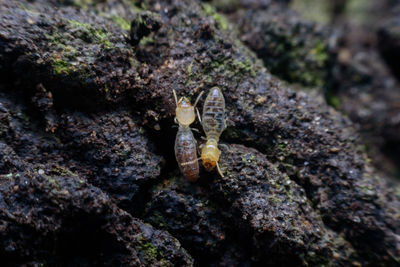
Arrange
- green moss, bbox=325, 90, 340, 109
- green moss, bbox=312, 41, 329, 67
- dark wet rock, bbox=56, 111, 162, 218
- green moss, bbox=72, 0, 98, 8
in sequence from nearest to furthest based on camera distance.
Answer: dark wet rock, bbox=56, 111, 162, 218
green moss, bbox=72, 0, 98, 8
green moss, bbox=312, 41, 329, 67
green moss, bbox=325, 90, 340, 109

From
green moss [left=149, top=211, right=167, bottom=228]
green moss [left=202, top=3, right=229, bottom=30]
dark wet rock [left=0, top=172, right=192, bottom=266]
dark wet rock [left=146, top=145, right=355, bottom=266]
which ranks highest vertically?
green moss [left=202, top=3, right=229, bottom=30]

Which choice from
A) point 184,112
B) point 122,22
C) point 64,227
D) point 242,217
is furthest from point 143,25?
point 242,217

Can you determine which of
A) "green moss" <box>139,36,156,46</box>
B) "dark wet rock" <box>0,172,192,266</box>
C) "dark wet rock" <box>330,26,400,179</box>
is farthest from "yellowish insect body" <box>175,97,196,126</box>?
"dark wet rock" <box>330,26,400,179</box>

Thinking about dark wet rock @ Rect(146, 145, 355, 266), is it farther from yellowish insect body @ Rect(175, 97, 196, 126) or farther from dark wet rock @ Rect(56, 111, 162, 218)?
yellowish insect body @ Rect(175, 97, 196, 126)

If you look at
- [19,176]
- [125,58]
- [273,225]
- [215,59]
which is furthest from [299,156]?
[19,176]

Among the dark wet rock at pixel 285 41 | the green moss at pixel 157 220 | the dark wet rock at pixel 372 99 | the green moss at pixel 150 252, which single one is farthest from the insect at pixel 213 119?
the dark wet rock at pixel 372 99

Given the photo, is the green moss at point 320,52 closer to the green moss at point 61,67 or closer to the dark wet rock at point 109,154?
the dark wet rock at point 109,154

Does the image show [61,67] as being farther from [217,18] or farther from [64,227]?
[217,18]
